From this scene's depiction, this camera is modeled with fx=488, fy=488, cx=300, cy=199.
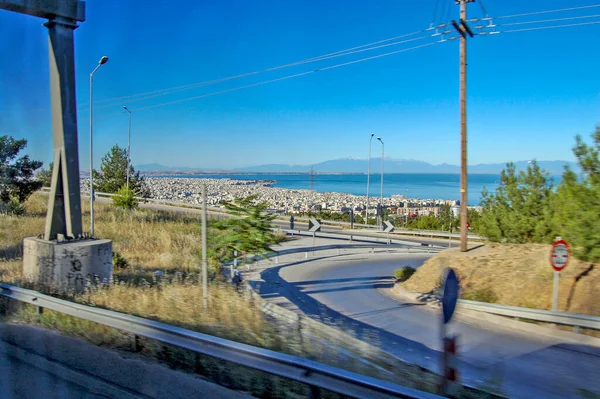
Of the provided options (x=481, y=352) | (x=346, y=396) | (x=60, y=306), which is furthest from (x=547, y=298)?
(x=60, y=306)

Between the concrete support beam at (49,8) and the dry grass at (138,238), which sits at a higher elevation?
the concrete support beam at (49,8)

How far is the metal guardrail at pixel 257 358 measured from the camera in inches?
155

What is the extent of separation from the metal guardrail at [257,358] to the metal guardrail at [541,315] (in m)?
8.13

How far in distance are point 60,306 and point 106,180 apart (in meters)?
50.4

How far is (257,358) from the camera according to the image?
4695 mm

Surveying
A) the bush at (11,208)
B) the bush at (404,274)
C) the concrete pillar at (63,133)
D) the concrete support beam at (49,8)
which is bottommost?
the bush at (404,274)

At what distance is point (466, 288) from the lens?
15070 mm

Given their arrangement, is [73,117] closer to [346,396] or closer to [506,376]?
[346,396]

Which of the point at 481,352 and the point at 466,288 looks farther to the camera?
the point at 466,288

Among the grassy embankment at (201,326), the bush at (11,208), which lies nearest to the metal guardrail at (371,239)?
the bush at (11,208)

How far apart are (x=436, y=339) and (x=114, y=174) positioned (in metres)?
48.7

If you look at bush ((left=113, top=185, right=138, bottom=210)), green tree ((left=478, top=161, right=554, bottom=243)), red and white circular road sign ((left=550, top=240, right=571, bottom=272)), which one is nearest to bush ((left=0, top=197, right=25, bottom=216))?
bush ((left=113, top=185, right=138, bottom=210))

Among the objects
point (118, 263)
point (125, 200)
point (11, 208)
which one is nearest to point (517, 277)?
point (118, 263)

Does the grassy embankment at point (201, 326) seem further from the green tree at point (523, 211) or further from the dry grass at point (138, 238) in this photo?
the green tree at point (523, 211)
